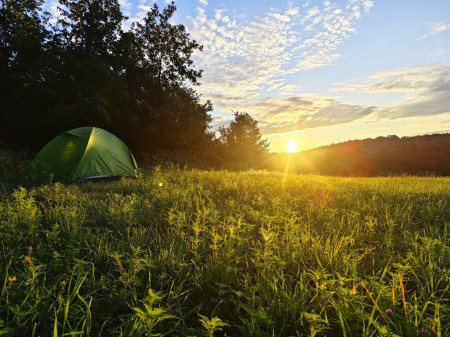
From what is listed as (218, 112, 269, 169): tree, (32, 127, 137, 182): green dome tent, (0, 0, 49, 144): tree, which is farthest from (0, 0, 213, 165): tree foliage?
(218, 112, 269, 169): tree

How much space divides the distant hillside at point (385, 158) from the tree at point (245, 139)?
2.84 meters

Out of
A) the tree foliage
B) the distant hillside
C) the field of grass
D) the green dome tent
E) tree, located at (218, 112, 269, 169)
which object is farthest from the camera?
Answer: tree, located at (218, 112, 269, 169)

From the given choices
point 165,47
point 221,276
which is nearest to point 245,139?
point 165,47

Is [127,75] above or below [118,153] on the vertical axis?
above

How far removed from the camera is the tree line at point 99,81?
47.7 feet

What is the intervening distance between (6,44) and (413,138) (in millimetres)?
40347

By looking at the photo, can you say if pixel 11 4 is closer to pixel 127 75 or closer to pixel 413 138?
pixel 127 75

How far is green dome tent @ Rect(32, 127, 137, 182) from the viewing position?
315 inches

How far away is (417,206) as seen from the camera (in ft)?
15.1

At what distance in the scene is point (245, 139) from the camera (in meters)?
29.9

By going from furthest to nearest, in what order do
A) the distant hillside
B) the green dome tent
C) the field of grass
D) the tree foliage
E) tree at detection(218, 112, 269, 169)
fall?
tree at detection(218, 112, 269, 169) < the distant hillside < the tree foliage < the green dome tent < the field of grass

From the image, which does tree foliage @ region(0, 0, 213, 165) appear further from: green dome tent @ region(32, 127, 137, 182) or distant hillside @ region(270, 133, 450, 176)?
distant hillside @ region(270, 133, 450, 176)

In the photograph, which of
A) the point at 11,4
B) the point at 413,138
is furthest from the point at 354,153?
the point at 11,4

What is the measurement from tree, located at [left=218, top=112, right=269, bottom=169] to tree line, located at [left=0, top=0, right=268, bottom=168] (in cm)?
1079
